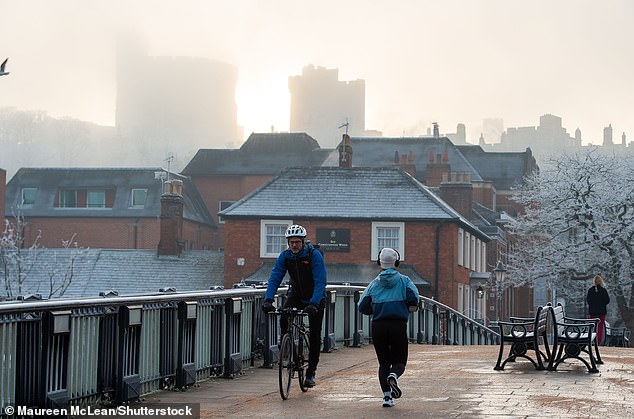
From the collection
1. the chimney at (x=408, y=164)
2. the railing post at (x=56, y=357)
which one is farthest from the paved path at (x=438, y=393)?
the chimney at (x=408, y=164)

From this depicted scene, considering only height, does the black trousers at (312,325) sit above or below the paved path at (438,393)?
above

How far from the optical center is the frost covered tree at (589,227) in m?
52.7

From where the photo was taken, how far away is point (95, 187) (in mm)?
95750

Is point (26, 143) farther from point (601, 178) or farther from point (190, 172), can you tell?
point (601, 178)

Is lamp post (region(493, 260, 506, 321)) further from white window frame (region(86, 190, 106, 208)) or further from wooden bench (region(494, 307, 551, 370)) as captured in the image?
white window frame (region(86, 190, 106, 208))

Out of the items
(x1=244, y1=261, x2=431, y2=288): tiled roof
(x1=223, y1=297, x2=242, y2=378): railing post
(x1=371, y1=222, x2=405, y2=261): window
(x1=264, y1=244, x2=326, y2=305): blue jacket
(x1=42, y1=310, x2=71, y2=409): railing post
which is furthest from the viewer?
(x1=371, y1=222, x2=405, y2=261): window

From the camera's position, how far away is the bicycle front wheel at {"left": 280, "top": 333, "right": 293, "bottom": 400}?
44.9 feet

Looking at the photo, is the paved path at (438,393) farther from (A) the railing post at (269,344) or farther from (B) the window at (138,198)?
(B) the window at (138,198)

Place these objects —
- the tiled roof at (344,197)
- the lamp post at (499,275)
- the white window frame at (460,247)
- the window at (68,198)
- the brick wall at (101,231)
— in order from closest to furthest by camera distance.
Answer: the tiled roof at (344,197) → the white window frame at (460,247) → the lamp post at (499,275) → the brick wall at (101,231) → the window at (68,198)

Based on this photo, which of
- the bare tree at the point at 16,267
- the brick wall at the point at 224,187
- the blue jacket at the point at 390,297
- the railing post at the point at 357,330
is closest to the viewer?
the blue jacket at the point at 390,297

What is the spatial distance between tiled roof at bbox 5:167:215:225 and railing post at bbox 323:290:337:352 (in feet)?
233

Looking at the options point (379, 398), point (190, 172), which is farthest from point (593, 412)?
point (190, 172)

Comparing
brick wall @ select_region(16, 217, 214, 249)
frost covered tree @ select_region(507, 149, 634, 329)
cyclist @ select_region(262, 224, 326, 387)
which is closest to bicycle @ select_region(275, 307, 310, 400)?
cyclist @ select_region(262, 224, 326, 387)

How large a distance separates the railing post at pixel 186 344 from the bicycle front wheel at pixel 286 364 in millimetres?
1486
